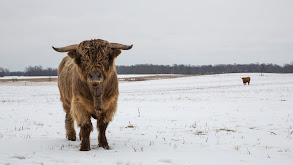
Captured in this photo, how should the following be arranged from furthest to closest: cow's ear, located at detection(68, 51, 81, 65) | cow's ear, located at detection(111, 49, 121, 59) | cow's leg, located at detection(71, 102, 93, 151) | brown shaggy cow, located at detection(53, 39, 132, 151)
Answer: cow's leg, located at detection(71, 102, 93, 151)
cow's ear, located at detection(111, 49, 121, 59)
cow's ear, located at detection(68, 51, 81, 65)
brown shaggy cow, located at detection(53, 39, 132, 151)

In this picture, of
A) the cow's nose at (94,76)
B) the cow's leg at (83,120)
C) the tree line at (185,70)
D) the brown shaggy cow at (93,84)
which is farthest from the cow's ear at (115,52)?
the tree line at (185,70)

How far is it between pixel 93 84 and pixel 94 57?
54cm

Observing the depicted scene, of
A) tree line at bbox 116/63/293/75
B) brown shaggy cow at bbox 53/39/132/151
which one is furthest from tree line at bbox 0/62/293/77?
brown shaggy cow at bbox 53/39/132/151

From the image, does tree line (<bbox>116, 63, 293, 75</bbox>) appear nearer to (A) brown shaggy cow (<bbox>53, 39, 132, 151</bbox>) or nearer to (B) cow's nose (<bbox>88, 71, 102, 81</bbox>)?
(A) brown shaggy cow (<bbox>53, 39, 132, 151</bbox>)

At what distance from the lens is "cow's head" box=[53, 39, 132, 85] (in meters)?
4.54


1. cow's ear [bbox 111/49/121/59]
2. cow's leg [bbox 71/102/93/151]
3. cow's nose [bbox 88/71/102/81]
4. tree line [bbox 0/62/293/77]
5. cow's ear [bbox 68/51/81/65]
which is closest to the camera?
cow's nose [bbox 88/71/102/81]

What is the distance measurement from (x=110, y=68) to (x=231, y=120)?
6323 millimetres

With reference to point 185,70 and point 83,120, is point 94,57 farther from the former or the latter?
point 185,70

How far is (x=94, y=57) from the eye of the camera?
4621mm

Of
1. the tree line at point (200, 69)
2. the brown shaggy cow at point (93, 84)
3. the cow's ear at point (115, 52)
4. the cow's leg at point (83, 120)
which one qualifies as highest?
the tree line at point (200, 69)

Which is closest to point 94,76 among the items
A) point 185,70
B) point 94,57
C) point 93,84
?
point 93,84

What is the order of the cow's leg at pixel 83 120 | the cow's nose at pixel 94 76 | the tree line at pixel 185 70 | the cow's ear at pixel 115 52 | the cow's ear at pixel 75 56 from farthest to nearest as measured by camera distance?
the tree line at pixel 185 70 < the cow's leg at pixel 83 120 < the cow's ear at pixel 115 52 < the cow's ear at pixel 75 56 < the cow's nose at pixel 94 76

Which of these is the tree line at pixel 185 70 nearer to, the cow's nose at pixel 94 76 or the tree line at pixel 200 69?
the tree line at pixel 200 69

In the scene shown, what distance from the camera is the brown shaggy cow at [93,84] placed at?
15.2 feet
